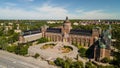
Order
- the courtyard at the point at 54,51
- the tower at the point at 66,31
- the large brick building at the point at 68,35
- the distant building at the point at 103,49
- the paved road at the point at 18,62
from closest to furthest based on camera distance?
the paved road at the point at 18,62, the distant building at the point at 103,49, the courtyard at the point at 54,51, the large brick building at the point at 68,35, the tower at the point at 66,31

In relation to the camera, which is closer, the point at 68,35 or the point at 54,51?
the point at 54,51

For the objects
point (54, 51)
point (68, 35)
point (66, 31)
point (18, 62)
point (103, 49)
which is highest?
point (66, 31)

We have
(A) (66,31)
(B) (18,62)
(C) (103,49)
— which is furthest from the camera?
(A) (66,31)

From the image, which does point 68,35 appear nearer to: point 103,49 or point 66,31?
point 66,31

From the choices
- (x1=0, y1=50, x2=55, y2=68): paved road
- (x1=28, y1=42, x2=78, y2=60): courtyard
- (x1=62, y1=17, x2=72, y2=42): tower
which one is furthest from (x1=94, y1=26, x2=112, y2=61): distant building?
(x1=62, y1=17, x2=72, y2=42): tower

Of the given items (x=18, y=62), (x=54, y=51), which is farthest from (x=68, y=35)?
(x=18, y=62)

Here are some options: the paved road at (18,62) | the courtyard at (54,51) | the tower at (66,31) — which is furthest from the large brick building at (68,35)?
the paved road at (18,62)

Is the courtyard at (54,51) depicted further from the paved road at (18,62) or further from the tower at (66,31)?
the tower at (66,31)

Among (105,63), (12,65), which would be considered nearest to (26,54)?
(12,65)

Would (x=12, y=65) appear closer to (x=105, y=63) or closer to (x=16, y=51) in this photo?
(x=16, y=51)
